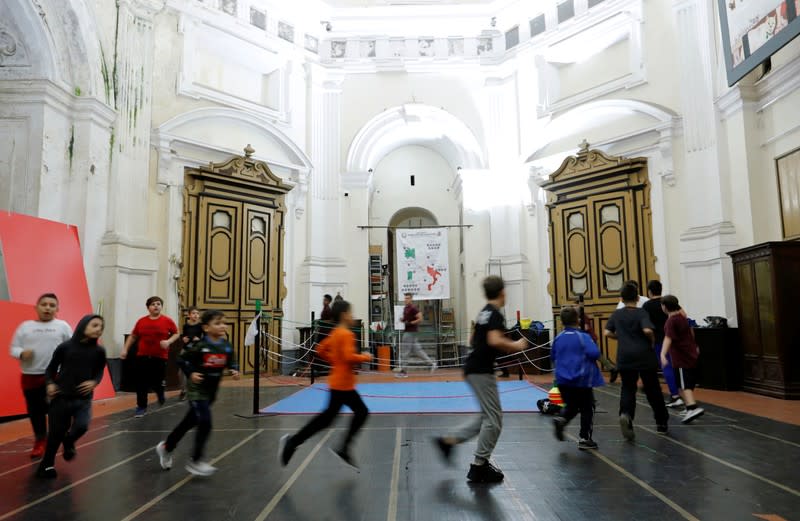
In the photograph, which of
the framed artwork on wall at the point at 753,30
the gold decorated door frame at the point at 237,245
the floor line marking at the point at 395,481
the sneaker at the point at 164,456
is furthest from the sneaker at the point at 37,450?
the framed artwork on wall at the point at 753,30

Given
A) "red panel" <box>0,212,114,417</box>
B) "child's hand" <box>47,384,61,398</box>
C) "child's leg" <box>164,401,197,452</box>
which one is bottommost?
"child's leg" <box>164,401,197,452</box>

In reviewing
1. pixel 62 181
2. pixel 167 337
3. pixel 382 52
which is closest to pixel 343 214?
pixel 382 52

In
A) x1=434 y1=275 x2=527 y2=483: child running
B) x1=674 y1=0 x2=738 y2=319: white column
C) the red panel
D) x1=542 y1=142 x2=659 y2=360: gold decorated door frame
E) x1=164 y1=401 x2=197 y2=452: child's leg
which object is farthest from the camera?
x1=542 y1=142 x2=659 y2=360: gold decorated door frame

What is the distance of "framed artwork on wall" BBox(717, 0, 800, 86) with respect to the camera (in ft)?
23.7

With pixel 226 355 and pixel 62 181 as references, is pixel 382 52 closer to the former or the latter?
pixel 62 181

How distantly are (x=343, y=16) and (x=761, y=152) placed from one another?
10.5 metres

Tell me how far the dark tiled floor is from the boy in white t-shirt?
523 mm

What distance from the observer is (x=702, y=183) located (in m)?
10.3

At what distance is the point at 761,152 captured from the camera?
922cm

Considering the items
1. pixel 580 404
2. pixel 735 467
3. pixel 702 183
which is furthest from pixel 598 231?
pixel 735 467

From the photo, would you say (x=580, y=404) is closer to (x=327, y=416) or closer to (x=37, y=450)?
(x=327, y=416)

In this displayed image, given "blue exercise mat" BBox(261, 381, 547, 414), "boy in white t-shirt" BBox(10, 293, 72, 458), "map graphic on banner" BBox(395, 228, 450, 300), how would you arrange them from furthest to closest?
"map graphic on banner" BBox(395, 228, 450, 300) → "blue exercise mat" BBox(261, 381, 547, 414) → "boy in white t-shirt" BBox(10, 293, 72, 458)

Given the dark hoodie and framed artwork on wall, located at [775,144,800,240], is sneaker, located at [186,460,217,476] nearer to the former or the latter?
the dark hoodie

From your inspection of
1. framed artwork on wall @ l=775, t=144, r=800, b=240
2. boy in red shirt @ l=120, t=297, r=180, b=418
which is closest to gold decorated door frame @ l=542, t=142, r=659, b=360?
framed artwork on wall @ l=775, t=144, r=800, b=240
